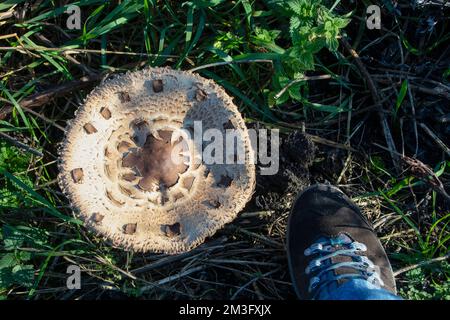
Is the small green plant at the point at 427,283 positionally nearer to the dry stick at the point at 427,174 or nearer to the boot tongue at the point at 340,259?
the boot tongue at the point at 340,259

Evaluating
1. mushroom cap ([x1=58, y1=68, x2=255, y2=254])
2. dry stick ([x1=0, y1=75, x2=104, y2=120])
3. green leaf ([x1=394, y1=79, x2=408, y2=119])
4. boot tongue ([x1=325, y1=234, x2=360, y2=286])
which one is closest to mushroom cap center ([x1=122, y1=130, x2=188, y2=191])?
mushroom cap ([x1=58, y1=68, x2=255, y2=254])

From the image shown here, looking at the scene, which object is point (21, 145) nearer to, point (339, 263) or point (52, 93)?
point (52, 93)

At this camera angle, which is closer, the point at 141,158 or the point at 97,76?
the point at 141,158

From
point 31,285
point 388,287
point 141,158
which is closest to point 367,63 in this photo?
point 388,287

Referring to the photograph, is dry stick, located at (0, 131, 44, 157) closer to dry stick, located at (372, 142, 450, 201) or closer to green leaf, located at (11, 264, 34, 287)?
green leaf, located at (11, 264, 34, 287)

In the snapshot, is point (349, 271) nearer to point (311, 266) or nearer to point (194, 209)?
point (311, 266)

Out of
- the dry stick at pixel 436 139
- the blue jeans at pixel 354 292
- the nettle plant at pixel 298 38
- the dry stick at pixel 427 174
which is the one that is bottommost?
the blue jeans at pixel 354 292

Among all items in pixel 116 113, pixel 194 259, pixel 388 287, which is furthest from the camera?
pixel 194 259

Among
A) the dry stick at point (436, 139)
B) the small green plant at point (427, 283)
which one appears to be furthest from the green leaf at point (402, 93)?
the small green plant at point (427, 283)
